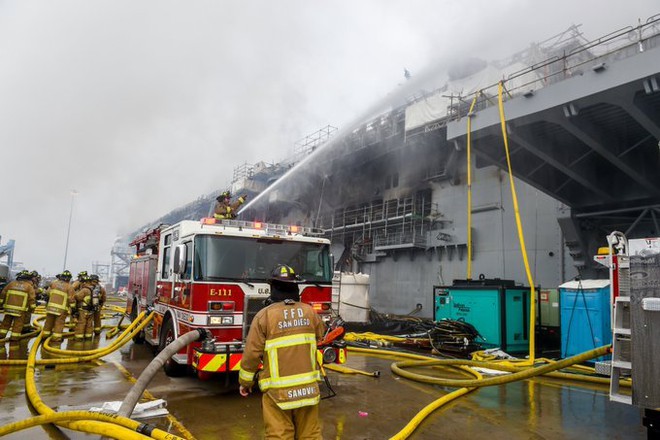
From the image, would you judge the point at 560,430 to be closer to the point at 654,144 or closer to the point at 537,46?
the point at 654,144

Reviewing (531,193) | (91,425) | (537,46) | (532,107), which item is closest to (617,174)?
(531,193)

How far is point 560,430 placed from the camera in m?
4.61

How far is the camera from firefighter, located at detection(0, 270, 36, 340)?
910cm

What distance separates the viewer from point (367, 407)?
5.26m

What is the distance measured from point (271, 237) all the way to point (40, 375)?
167 inches

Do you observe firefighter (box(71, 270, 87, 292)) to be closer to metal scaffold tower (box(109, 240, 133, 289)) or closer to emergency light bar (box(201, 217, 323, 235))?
emergency light bar (box(201, 217, 323, 235))

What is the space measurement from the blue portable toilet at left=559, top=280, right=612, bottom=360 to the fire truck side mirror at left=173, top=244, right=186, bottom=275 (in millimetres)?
7314

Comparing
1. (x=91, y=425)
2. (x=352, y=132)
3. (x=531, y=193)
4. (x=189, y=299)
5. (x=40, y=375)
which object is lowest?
(x=40, y=375)

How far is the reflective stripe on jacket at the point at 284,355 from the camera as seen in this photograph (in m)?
2.82

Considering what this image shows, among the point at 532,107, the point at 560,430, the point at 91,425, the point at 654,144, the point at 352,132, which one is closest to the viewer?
the point at 91,425

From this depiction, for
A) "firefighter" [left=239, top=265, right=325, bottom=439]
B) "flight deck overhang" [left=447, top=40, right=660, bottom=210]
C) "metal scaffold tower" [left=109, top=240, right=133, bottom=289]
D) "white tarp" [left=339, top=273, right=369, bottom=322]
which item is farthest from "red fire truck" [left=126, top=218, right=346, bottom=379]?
"metal scaffold tower" [left=109, top=240, right=133, bottom=289]

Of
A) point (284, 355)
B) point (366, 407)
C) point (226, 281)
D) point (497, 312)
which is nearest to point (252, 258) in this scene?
point (226, 281)

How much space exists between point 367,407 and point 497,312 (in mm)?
5725

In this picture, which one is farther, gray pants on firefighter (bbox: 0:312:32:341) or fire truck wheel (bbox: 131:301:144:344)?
fire truck wheel (bbox: 131:301:144:344)
